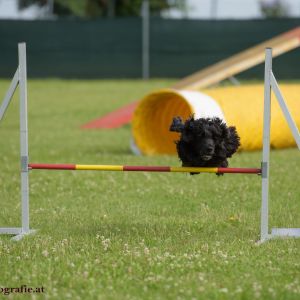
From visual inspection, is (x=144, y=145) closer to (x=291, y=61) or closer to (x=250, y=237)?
(x=250, y=237)

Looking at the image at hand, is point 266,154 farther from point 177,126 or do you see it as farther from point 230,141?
point 177,126

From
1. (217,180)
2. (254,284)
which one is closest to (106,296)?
(254,284)

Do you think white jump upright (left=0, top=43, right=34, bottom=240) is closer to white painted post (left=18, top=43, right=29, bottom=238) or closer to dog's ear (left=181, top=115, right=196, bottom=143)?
white painted post (left=18, top=43, right=29, bottom=238)

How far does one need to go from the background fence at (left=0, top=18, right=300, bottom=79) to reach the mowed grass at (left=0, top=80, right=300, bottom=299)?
612 inches

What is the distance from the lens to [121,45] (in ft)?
87.2

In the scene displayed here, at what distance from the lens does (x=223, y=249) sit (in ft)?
16.8

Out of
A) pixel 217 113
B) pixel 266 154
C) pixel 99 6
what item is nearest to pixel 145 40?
pixel 217 113

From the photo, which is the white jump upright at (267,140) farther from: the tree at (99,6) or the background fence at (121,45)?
the tree at (99,6)

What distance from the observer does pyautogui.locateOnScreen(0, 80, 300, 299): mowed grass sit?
4293mm

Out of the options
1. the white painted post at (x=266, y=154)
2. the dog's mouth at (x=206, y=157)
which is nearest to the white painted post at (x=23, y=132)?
the dog's mouth at (x=206, y=157)

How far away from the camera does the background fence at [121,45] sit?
85.5 feet

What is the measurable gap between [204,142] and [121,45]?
70.7 feet

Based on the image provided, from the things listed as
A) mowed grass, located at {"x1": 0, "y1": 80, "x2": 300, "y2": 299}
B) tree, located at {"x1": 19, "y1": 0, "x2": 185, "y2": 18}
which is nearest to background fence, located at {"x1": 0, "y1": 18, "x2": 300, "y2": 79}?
tree, located at {"x1": 19, "y1": 0, "x2": 185, "y2": 18}

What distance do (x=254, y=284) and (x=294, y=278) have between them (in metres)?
0.31
